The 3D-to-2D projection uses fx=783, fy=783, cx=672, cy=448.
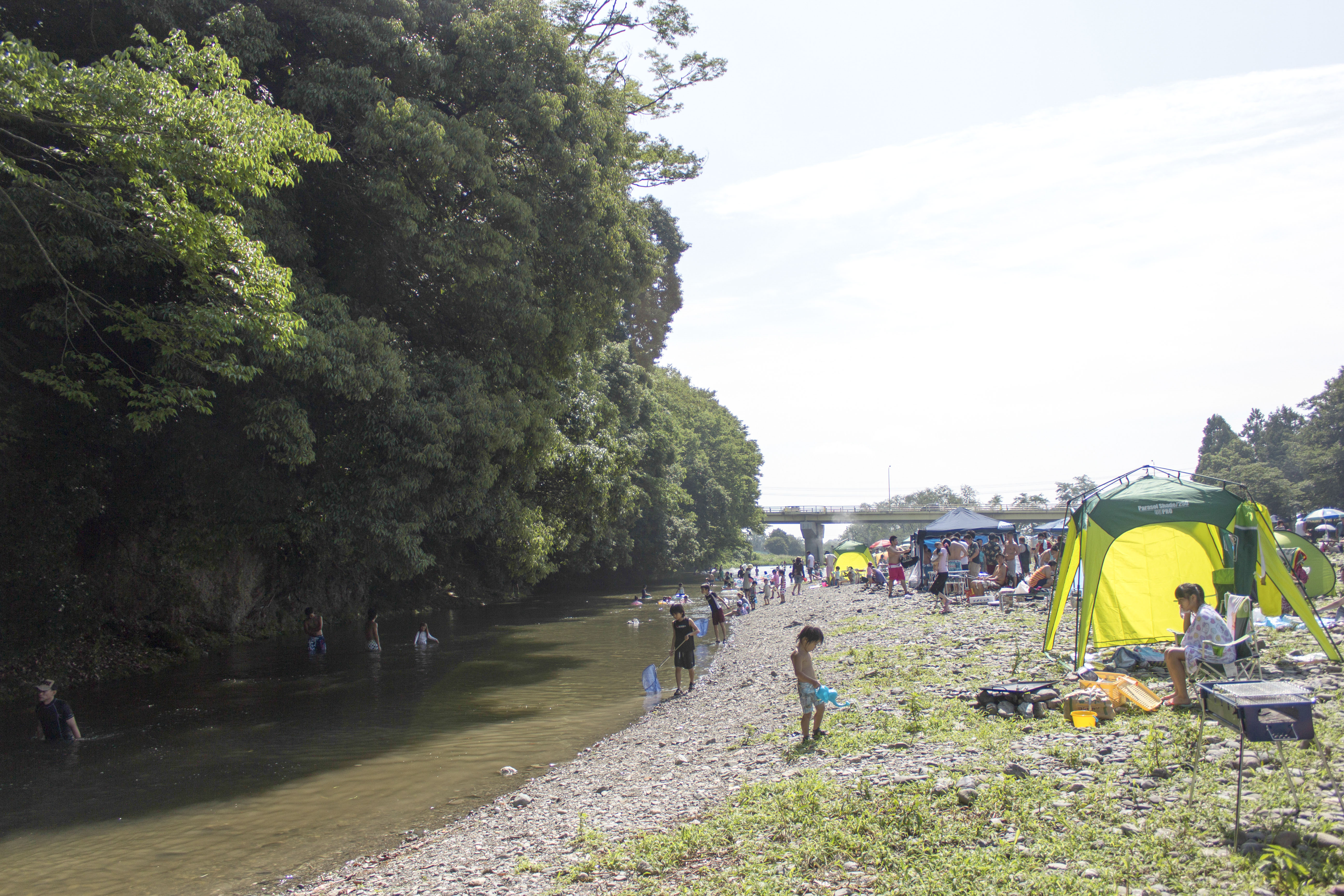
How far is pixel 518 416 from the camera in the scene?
1777cm

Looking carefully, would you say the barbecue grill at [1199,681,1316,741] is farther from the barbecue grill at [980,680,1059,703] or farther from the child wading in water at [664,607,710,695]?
the child wading in water at [664,607,710,695]

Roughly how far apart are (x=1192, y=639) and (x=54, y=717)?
597 inches

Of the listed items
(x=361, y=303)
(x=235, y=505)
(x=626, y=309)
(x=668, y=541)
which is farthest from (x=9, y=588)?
(x=668, y=541)

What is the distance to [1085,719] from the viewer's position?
7.63 metres

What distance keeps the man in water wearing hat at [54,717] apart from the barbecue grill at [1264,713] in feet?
47.2

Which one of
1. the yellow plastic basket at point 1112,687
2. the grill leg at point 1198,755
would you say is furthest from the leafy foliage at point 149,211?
the grill leg at point 1198,755

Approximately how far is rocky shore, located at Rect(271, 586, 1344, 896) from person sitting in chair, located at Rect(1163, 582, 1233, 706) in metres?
0.46

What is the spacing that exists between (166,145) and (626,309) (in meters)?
27.9

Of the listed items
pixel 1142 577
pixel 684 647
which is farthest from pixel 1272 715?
pixel 684 647

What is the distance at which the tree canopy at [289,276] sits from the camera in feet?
36.2

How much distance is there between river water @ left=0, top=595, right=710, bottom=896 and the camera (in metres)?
7.46

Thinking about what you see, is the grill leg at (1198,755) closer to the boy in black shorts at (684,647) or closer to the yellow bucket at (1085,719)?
the yellow bucket at (1085,719)

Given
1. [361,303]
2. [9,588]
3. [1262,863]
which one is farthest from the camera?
[361,303]

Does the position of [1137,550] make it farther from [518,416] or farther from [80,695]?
A: [80,695]
